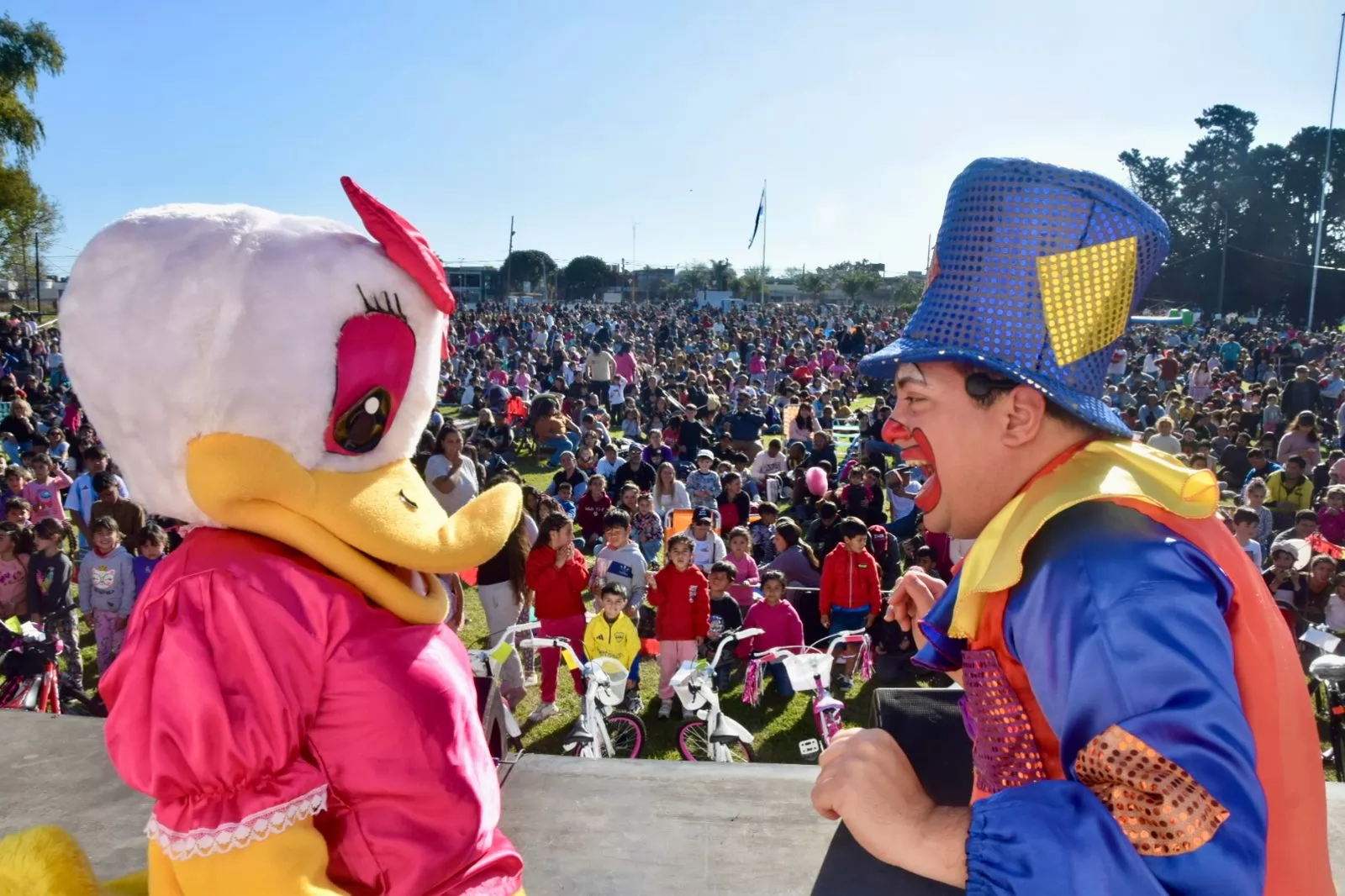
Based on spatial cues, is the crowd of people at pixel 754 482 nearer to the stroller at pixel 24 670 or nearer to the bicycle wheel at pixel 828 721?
the bicycle wheel at pixel 828 721

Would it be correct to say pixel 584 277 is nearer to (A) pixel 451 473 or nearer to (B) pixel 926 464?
(A) pixel 451 473

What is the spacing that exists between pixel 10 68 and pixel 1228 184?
54.1 meters

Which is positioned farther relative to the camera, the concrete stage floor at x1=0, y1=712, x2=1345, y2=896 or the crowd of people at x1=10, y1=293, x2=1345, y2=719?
the crowd of people at x1=10, y1=293, x2=1345, y2=719

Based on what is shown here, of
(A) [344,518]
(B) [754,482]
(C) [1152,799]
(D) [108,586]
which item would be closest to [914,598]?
(C) [1152,799]

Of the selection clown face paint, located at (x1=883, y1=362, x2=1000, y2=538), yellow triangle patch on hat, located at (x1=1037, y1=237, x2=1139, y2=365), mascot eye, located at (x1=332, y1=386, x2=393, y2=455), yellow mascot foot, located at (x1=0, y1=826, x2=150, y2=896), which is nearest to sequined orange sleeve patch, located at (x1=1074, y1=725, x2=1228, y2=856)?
clown face paint, located at (x1=883, y1=362, x2=1000, y2=538)

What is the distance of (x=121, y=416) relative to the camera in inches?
71.2

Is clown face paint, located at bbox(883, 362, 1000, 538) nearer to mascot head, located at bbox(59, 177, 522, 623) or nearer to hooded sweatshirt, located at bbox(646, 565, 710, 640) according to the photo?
mascot head, located at bbox(59, 177, 522, 623)

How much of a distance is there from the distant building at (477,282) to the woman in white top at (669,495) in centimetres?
5935

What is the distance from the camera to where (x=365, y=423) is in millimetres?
1911

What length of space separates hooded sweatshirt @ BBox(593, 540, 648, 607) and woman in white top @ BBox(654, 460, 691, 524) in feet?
8.85

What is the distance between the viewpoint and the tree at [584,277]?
232ft

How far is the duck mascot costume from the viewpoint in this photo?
1.58 m

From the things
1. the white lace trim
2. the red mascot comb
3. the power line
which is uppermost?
the power line

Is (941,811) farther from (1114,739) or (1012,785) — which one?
(1114,739)
